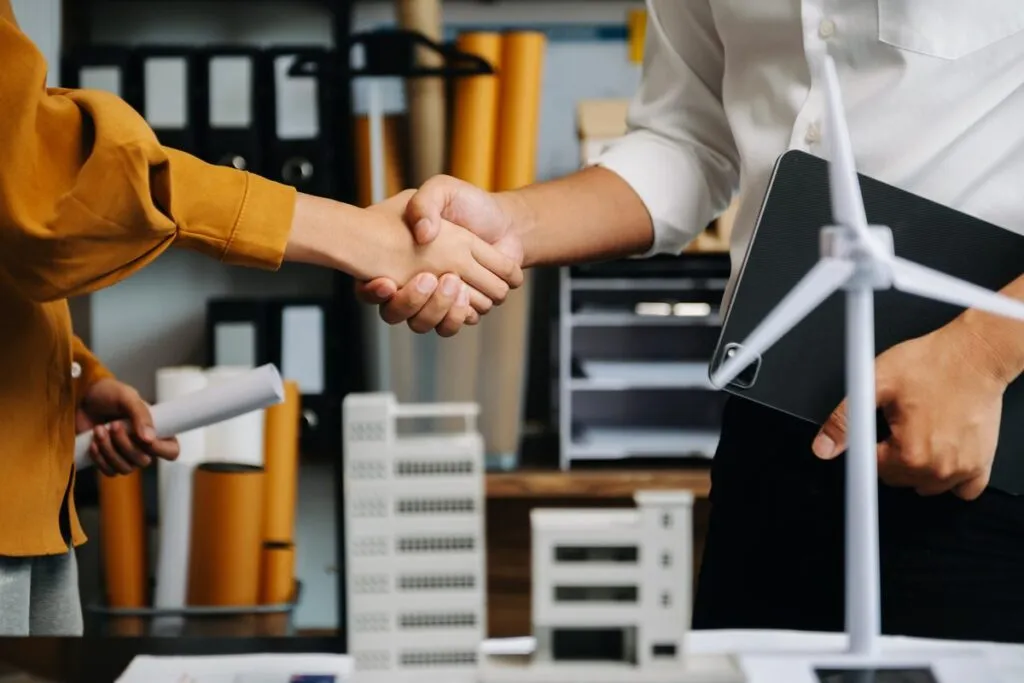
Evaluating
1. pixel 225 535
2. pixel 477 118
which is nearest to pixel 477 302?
pixel 225 535

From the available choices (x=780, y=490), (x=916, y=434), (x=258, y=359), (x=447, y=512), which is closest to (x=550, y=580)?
(x=447, y=512)

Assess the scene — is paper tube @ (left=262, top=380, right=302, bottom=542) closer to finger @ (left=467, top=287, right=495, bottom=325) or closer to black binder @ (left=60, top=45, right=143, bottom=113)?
black binder @ (left=60, top=45, right=143, bottom=113)

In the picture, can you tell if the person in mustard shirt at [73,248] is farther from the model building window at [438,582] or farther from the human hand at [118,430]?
the model building window at [438,582]

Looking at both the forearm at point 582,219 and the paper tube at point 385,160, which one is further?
the paper tube at point 385,160

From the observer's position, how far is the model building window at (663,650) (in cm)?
60

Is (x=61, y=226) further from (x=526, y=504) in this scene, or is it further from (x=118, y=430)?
(x=526, y=504)

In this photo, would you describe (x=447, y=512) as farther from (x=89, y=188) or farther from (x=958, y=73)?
(x=958, y=73)

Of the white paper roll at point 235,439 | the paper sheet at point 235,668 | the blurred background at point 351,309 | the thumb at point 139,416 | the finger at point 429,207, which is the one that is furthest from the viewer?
the blurred background at point 351,309

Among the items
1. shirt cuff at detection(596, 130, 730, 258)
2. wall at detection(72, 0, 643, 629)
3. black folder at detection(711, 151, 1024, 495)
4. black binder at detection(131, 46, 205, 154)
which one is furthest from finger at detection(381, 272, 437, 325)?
wall at detection(72, 0, 643, 629)

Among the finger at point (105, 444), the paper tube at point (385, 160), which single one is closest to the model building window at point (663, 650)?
the finger at point (105, 444)

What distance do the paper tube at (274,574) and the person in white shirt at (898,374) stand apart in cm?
93

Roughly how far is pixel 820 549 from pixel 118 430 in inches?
26.3

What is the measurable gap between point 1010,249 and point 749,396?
23 centimetres

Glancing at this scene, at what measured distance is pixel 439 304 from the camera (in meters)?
1.18
